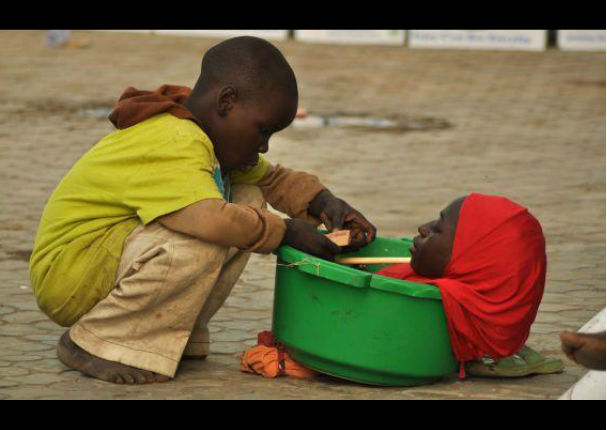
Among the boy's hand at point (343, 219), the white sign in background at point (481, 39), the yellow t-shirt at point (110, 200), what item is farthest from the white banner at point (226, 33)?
the yellow t-shirt at point (110, 200)

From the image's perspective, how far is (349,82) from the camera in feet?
40.8

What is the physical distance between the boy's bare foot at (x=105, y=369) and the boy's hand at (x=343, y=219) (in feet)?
2.67

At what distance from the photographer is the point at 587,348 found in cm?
327

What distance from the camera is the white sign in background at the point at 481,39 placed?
15.1m

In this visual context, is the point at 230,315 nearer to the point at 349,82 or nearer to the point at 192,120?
the point at 192,120

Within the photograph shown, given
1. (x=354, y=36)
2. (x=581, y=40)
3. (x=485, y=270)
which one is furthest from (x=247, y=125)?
(x=581, y=40)

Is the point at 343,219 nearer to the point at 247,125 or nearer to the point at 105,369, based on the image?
the point at 247,125

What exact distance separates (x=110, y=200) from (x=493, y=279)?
1.22m

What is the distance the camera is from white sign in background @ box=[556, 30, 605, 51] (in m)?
15.0

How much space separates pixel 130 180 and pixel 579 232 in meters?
3.29

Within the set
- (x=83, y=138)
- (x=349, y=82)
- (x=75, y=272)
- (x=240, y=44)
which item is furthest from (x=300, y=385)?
(x=349, y=82)

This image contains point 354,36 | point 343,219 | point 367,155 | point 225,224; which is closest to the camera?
point 225,224

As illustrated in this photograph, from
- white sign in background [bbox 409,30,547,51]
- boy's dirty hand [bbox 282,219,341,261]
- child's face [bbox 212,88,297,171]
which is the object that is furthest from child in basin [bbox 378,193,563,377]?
white sign in background [bbox 409,30,547,51]

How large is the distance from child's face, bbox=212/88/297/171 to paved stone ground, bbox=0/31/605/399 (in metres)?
0.73
